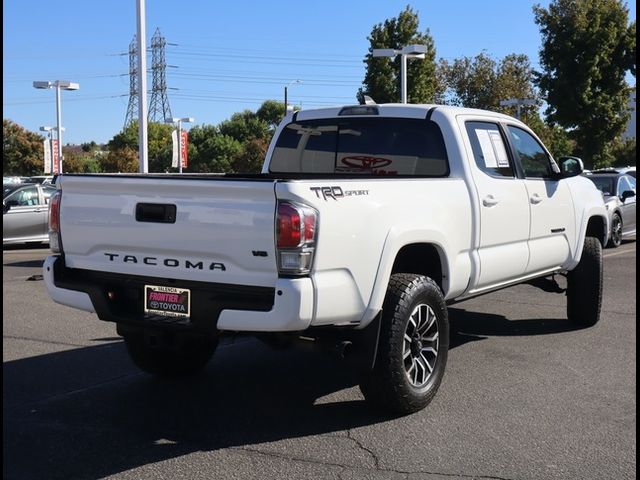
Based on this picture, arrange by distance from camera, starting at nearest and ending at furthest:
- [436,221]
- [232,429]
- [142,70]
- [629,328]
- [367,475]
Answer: [367,475] < [232,429] < [436,221] < [629,328] < [142,70]

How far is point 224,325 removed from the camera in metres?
4.32

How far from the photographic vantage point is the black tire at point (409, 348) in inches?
185

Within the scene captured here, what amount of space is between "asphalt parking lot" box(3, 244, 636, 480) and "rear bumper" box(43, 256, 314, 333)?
654 millimetres

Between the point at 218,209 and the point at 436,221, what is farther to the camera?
the point at 436,221

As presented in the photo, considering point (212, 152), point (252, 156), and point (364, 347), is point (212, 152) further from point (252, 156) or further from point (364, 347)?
point (364, 347)

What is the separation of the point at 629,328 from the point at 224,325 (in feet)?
16.6

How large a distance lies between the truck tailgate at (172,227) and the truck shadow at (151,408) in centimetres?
99

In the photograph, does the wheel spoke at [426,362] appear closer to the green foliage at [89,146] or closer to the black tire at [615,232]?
the black tire at [615,232]

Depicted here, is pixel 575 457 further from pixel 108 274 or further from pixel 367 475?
pixel 108 274

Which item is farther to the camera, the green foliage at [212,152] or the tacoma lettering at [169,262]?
the green foliage at [212,152]

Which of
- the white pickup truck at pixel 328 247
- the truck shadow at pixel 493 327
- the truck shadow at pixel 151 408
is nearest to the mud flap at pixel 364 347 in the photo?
the white pickup truck at pixel 328 247

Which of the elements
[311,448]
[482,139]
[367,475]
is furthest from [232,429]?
[482,139]

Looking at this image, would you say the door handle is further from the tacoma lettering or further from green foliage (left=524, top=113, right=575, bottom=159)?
green foliage (left=524, top=113, right=575, bottom=159)

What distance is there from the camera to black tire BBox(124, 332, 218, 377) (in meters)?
5.70
